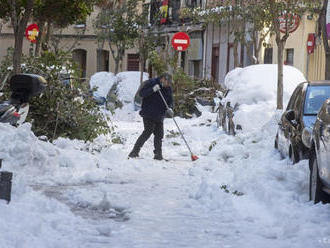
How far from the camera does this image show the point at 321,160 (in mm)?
8406

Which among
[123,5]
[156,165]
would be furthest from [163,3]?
[156,165]

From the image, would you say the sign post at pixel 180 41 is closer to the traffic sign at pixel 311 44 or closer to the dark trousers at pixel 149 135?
the traffic sign at pixel 311 44

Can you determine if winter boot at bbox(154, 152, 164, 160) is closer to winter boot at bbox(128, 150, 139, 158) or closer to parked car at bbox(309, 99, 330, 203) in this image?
winter boot at bbox(128, 150, 139, 158)

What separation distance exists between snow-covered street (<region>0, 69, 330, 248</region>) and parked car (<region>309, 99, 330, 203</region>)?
0.58ft

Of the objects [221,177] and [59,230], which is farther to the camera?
[221,177]

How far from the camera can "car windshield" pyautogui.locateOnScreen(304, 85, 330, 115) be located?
11.9 m

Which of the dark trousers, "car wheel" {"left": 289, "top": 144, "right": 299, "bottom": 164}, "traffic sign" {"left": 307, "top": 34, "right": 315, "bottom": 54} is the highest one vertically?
"traffic sign" {"left": 307, "top": 34, "right": 315, "bottom": 54}

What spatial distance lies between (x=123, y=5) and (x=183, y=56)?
461cm

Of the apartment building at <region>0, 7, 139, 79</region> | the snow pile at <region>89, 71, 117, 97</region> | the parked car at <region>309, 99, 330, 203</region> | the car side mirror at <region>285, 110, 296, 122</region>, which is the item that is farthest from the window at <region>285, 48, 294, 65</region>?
the apartment building at <region>0, 7, 139, 79</region>

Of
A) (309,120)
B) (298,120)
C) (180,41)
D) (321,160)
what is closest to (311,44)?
(180,41)

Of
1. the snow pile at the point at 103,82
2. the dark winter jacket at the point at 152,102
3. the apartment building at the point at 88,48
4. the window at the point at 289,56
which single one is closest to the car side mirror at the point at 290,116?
the dark winter jacket at the point at 152,102

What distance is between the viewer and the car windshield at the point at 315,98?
1189cm

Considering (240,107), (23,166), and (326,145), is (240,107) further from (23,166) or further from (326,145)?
(326,145)

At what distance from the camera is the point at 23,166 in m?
11.4
